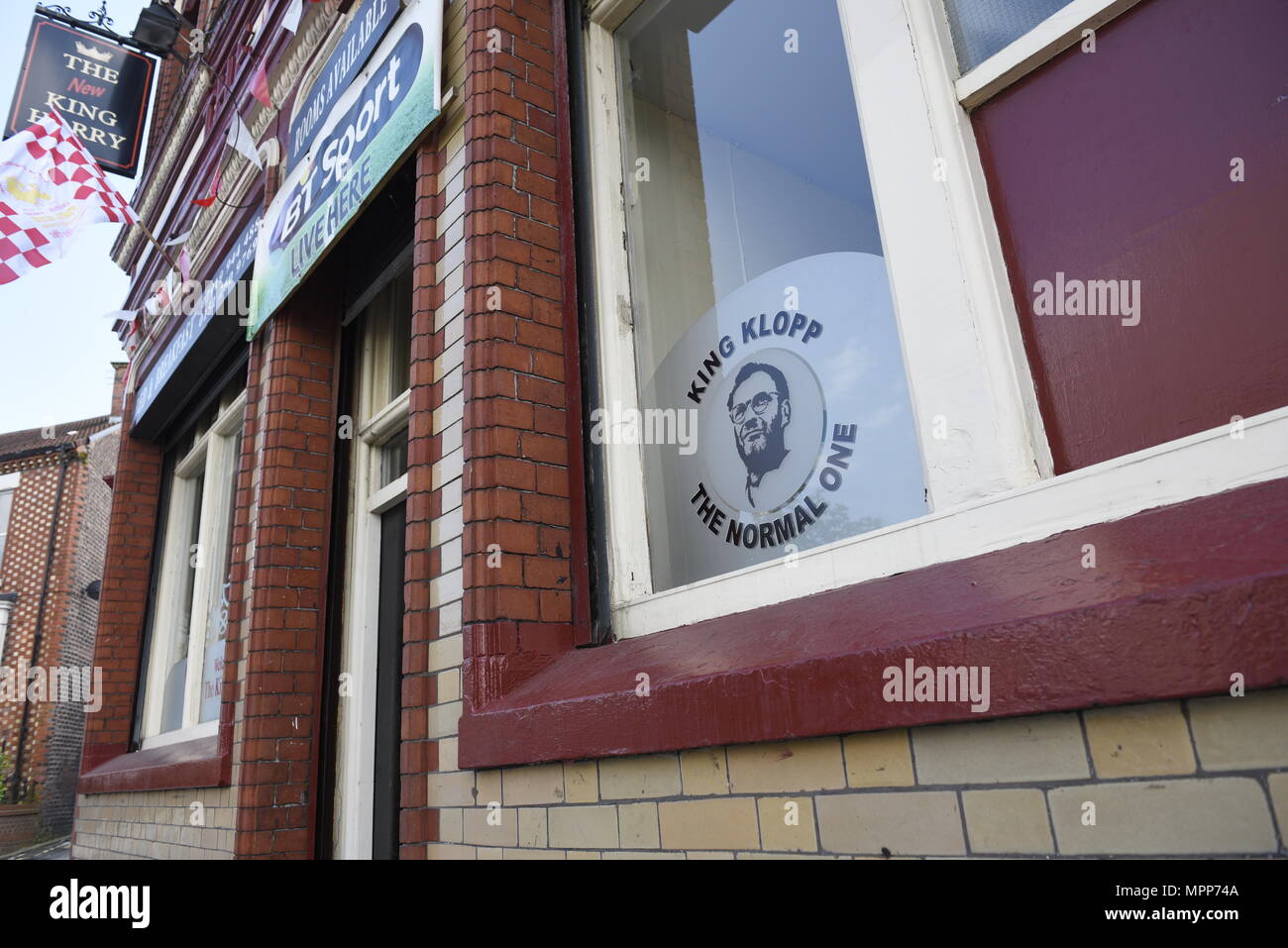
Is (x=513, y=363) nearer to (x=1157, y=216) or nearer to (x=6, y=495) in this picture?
(x=1157, y=216)

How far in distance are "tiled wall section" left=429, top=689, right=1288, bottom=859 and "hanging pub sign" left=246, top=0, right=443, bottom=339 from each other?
2288mm

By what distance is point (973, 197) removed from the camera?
1.64 meters

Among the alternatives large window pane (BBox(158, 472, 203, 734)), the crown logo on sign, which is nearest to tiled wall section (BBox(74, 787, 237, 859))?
large window pane (BBox(158, 472, 203, 734))

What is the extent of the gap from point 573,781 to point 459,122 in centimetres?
214

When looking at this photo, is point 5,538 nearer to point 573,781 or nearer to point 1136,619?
point 573,781

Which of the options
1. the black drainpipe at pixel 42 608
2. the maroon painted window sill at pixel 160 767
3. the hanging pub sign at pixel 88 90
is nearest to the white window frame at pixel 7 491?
the black drainpipe at pixel 42 608

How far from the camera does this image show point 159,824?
15.1 feet

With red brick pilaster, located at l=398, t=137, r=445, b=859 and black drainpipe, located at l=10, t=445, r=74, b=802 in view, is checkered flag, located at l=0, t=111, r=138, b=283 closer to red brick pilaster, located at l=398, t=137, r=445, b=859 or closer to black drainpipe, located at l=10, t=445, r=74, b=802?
red brick pilaster, located at l=398, t=137, r=445, b=859

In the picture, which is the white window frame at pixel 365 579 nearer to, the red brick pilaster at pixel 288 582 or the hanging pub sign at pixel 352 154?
the red brick pilaster at pixel 288 582

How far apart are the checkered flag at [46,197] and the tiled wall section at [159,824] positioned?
3096 mm

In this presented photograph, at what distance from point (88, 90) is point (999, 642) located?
8205 mm

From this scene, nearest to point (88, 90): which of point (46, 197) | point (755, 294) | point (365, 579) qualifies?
point (46, 197)

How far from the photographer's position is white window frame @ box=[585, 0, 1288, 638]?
132 cm

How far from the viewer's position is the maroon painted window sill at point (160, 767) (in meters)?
3.82
